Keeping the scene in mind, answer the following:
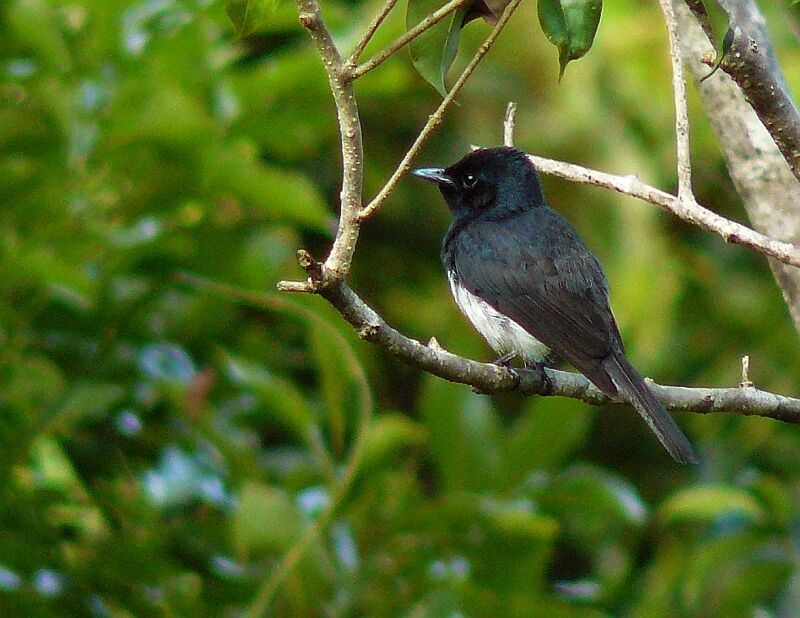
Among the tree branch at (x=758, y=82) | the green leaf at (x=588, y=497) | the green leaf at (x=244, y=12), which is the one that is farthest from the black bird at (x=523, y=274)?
the green leaf at (x=244, y=12)

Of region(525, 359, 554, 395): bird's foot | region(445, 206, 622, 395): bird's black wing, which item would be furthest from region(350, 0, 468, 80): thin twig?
region(445, 206, 622, 395): bird's black wing

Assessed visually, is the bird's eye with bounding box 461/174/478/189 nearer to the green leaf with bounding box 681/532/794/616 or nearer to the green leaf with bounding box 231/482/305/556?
the green leaf with bounding box 231/482/305/556

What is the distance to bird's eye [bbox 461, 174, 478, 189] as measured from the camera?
4.54 metres

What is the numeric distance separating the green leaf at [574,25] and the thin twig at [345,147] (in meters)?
0.37

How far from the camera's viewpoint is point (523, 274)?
4000 millimetres

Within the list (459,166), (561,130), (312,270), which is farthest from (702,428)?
(312,270)

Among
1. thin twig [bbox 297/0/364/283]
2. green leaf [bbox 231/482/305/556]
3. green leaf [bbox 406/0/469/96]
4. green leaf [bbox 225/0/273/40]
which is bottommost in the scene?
green leaf [bbox 231/482/305/556]

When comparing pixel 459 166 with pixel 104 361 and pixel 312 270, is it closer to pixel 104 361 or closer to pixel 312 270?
pixel 104 361

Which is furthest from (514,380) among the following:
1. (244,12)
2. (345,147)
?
(244,12)

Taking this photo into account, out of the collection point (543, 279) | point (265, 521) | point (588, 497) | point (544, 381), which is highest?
point (543, 279)

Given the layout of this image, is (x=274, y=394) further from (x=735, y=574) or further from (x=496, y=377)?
(x=735, y=574)

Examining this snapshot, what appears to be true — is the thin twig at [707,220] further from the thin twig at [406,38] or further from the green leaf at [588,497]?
the green leaf at [588,497]

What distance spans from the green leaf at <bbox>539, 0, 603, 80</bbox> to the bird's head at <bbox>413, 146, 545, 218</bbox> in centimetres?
226

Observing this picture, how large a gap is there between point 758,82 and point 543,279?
1.80m
